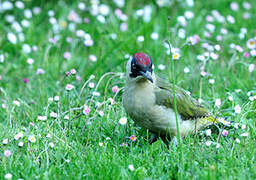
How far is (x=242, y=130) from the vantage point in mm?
4535

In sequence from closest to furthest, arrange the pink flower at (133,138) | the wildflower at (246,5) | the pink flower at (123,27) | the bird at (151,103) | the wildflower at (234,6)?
the bird at (151,103) < the pink flower at (133,138) < the pink flower at (123,27) < the wildflower at (234,6) < the wildflower at (246,5)

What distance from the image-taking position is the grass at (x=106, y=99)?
383cm

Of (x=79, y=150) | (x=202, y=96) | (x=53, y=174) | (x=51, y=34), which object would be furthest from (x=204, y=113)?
(x=51, y=34)

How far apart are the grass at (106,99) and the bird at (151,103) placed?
7.2 inches

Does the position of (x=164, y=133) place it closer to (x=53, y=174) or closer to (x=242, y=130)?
(x=242, y=130)

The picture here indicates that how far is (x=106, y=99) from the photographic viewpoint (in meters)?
5.41

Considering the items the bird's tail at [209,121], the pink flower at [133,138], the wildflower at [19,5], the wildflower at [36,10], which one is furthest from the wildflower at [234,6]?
the pink flower at [133,138]

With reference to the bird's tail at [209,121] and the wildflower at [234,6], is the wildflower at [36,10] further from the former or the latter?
the bird's tail at [209,121]

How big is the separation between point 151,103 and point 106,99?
117 cm

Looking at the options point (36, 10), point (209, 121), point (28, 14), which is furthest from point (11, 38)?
point (209, 121)

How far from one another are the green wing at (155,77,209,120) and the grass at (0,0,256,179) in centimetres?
25

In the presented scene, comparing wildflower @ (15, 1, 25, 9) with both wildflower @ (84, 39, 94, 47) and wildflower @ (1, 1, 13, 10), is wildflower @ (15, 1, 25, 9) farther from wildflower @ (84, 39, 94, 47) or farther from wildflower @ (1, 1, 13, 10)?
wildflower @ (84, 39, 94, 47)

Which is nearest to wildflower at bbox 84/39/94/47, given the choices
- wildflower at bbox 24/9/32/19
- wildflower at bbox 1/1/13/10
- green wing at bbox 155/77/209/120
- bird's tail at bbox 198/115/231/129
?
wildflower at bbox 24/9/32/19

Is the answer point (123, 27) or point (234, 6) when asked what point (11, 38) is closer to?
point (123, 27)
